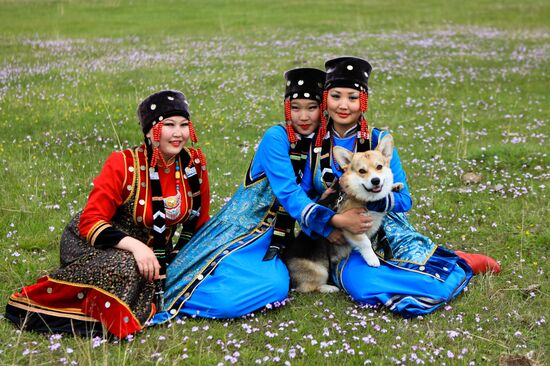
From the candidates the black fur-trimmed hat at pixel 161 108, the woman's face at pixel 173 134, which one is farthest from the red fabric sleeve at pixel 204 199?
the black fur-trimmed hat at pixel 161 108

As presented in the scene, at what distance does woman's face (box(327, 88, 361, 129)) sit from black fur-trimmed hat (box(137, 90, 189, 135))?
1.49m

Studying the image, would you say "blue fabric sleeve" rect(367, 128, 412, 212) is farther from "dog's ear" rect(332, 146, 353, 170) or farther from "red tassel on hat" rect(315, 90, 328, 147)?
"red tassel on hat" rect(315, 90, 328, 147)

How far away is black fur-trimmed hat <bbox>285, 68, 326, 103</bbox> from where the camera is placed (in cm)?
565

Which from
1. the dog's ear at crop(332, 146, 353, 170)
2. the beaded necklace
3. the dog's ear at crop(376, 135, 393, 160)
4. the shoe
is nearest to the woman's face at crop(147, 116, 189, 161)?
the beaded necklace

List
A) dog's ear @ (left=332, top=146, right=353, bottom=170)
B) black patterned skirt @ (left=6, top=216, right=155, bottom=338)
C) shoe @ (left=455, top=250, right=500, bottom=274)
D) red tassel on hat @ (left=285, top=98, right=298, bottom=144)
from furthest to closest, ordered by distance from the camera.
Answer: shoe @ (left=455, top=250, right=500, bottom=274) → red tassel on hat @ (left=285, top=98, right=298, bottom=144) → dog's ear @ (left=332, top=146, right=353, bottom=170) → black patterned skirt @ (left=6, top=216, right=155, bottom=338)

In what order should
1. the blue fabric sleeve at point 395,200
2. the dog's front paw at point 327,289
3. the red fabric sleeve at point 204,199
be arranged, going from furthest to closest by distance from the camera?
1. the dog's front paw at point 327,289
2. the red fabric sleeve at point 204,199
3. the blue fabric sleeve at point 395,200

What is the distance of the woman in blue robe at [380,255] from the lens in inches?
Answer: 220

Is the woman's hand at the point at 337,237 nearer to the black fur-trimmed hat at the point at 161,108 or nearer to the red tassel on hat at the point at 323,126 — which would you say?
the red tassel on hat at the point at 323,126

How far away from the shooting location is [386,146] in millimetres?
5379

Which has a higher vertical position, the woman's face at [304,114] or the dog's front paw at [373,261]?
the woman's face at [304,114]

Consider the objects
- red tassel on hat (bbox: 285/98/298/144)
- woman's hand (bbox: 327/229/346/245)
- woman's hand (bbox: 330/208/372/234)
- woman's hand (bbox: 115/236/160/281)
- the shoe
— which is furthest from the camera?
the shoe

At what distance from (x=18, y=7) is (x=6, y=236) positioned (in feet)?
103

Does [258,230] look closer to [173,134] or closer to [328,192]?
[328,192]

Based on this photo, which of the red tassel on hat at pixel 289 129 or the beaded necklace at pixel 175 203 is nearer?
the beaded necklace at pixel 175 203
